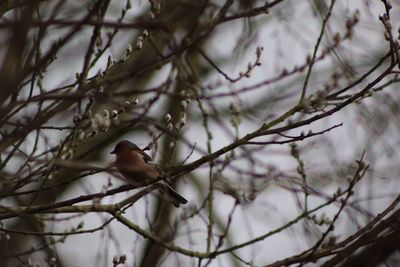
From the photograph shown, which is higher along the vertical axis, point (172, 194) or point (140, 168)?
point (140, 168)

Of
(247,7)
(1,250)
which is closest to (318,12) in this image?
(247,7)

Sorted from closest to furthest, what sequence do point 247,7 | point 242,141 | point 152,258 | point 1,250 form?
1. point 242,141
2. point 152,258
3. point 247,7
4. point 1,250

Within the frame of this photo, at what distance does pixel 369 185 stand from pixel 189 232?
1.73 metres

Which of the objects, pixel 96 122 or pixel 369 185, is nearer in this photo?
pixel 96 122

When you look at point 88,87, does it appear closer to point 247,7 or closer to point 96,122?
point 96,122

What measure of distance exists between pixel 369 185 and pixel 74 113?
2.73m

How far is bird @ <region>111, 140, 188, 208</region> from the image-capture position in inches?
194

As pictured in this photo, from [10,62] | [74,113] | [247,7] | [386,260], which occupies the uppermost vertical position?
[247,7]

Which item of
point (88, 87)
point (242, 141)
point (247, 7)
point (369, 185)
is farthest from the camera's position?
point (247, 7)

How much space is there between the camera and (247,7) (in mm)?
6125

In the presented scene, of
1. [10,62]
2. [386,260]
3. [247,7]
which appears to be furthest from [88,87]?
[247,7]

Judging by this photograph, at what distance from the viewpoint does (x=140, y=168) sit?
5.16 meters

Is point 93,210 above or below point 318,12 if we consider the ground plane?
below

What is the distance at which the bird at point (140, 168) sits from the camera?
493 cm
